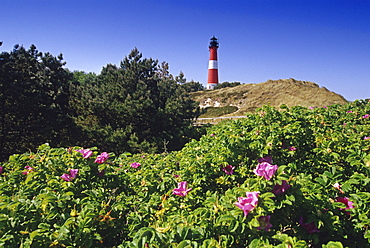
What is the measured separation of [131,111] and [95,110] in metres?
1.88

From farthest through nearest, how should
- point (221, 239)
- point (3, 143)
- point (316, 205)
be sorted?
1. point (3, 143)
2. point (316, 205)
3. point (221, 239)

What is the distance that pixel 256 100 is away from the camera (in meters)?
32.0

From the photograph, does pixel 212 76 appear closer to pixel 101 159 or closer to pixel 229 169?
pixel 229 169

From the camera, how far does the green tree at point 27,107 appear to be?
9.78 meters

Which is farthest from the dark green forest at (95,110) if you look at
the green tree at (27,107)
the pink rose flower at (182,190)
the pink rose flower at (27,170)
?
the pink rose flower at (182,190)

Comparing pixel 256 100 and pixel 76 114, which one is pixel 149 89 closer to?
pixel 76 114

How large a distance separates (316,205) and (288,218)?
0.66ft

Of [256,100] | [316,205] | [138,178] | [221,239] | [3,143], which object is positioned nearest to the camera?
[221,239]

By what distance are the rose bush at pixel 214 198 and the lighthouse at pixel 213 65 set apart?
130ft

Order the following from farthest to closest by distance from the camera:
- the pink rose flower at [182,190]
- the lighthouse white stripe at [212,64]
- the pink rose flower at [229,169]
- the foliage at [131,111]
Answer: the lighthouse white stripe at [212,64], the foliage at [131,111], the pink rose flower at [229,169], the pink rose flower at [182,190]

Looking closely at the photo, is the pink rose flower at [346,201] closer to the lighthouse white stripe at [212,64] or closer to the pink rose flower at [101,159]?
the pink rose flower at [101,159]

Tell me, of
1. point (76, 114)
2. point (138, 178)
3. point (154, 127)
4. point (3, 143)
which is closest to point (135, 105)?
point (154, 127)

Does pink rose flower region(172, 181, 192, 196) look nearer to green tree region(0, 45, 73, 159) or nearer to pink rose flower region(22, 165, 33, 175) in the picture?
pink rose flower region(22, 165, 33, 175)

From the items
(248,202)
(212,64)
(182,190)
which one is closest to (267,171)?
(248,202)
